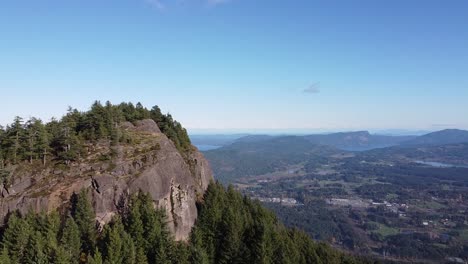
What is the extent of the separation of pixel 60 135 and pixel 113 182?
1630 cm

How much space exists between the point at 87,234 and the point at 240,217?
2465 cm

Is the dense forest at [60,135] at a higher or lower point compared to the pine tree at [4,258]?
higher

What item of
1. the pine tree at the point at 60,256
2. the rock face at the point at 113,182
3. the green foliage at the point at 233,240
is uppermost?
the rock face at the point at 113,182

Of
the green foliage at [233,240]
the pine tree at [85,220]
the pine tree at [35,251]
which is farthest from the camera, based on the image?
the green foliage at [233,240]

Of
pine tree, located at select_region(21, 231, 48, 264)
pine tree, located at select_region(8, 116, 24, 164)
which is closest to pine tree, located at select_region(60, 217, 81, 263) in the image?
pine tree, located at select_region(21, 231, 48, 264)

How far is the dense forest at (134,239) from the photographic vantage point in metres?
40.0

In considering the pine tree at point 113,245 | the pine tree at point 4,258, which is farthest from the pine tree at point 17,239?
the pine tree at point 113,245

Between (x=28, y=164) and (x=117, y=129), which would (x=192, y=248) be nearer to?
(x=117, y=129)

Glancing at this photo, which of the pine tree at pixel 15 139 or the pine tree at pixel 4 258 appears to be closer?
the pine tree at pixel 4 258

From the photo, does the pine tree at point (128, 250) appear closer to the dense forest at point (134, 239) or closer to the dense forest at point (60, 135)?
the dense forest at point (134, 239)

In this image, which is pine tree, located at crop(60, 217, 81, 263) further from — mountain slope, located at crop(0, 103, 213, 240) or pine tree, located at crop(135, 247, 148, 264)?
pine tree, located at crop(135, 247, 148, 264)

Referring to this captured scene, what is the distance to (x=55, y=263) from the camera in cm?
3728

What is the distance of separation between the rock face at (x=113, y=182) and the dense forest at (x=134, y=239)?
5.55 feet

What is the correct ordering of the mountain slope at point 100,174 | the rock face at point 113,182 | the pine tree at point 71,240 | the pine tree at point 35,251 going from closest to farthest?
the pine tree at point 35,251
the pine tree at point 71,240
the rock face at point 113,182
the mountain slope at point 100,174
